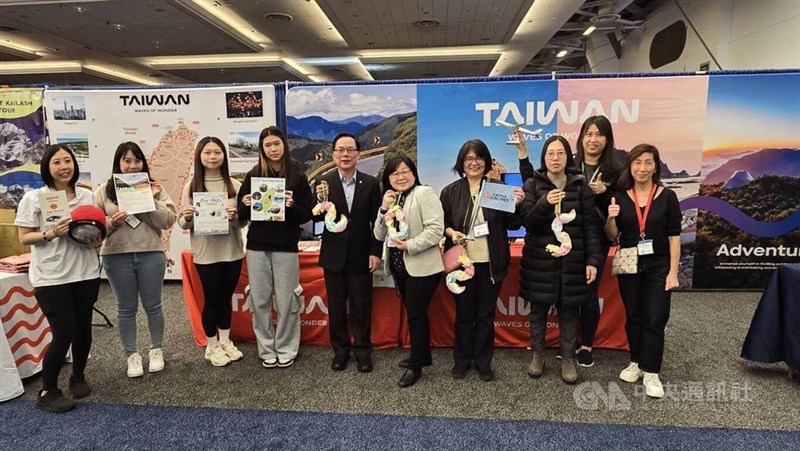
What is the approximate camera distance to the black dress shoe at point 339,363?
2.93 meters

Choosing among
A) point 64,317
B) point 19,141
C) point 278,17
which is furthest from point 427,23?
point 64,317

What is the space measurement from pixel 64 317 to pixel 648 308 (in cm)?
318

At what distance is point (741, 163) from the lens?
15.1 ft

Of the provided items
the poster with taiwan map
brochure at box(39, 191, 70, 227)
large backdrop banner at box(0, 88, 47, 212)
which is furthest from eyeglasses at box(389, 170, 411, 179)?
large backdrop banner at box(0, 88, 47, 212)

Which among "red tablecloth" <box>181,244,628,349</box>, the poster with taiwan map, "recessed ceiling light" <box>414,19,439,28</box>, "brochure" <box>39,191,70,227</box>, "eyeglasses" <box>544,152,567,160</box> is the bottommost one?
"red tablecloth" <box>181,244,628,349</box>

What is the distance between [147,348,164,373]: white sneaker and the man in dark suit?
3.65ft

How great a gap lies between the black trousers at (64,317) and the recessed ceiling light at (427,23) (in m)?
9.90

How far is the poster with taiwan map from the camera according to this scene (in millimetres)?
4805

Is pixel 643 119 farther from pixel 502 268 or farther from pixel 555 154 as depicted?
pixel 502 268

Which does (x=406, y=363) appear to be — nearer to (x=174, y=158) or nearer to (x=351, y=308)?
(x=351, y=308)

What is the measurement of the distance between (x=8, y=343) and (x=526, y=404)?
2.96m

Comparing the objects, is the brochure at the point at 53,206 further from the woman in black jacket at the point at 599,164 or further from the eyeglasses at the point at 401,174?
the woman in black jacket at the point at 599,164

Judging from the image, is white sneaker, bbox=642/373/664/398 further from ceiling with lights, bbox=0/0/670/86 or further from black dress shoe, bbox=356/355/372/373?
ceiling with lights, bbox=0/0/670/86

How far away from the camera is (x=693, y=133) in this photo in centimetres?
458
